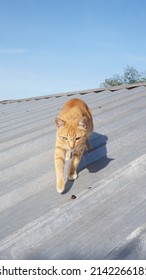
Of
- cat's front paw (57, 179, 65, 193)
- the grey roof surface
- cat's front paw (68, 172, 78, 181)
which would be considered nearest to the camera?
the grey roof surface

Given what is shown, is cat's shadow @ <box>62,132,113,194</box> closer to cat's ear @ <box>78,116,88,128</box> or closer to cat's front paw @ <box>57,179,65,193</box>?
cat's front paw @ <box>57,179,65,193</box>

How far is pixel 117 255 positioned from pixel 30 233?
56 centimetres

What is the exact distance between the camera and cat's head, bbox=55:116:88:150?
123 inches

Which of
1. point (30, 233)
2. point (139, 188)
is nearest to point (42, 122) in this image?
point (139, 188)

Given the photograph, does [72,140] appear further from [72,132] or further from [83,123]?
[83,123]

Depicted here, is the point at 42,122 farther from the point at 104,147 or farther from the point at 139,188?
the point at 139,188

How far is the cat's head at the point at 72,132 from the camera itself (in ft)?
10.3

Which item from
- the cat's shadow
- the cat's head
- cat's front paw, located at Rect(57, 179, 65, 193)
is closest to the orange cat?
the cat's head

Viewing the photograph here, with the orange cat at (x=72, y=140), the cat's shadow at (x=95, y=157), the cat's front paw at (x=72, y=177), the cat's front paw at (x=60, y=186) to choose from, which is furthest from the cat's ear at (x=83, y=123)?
the cat's front paw at (x=60, y=186)

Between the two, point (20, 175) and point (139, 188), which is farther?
point (20, 175)

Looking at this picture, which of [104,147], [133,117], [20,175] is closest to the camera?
[20,175]

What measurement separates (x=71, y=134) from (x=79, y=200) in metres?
Answer: 0.96

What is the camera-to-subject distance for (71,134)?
10.4ft
